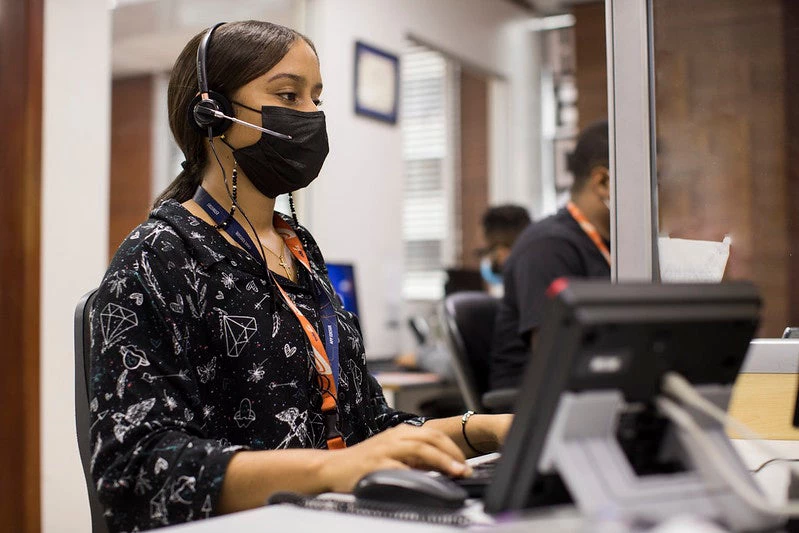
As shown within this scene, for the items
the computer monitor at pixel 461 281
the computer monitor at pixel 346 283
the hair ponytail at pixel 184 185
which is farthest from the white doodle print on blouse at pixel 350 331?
the computer monitor at pixel 461 281

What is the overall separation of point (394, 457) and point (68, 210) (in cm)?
234

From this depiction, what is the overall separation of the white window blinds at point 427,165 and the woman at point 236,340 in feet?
12.5

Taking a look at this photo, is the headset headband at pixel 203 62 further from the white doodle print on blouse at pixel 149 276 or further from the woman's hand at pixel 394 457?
the woman's hand at pixel 394 457

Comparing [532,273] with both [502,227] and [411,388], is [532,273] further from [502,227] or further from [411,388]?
[502,227]

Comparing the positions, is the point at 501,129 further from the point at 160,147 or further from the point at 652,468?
the point at 652,468

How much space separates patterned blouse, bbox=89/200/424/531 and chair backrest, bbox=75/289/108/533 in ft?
0.34

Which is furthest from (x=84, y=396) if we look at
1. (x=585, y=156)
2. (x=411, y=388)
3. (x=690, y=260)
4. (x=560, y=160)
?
(x=560, y=160)

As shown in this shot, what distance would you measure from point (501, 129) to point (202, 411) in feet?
15.2

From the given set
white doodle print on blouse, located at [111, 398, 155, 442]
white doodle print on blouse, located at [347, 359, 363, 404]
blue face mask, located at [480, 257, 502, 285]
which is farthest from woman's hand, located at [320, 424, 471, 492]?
blue face mask, located at [480, 257, 502, 285]

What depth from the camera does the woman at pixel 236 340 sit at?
1.03 meters

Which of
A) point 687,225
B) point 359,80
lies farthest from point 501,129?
point 687,225

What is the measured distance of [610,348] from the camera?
74 centimetres

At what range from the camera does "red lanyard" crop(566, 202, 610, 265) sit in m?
2.61

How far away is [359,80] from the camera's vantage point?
424cm
